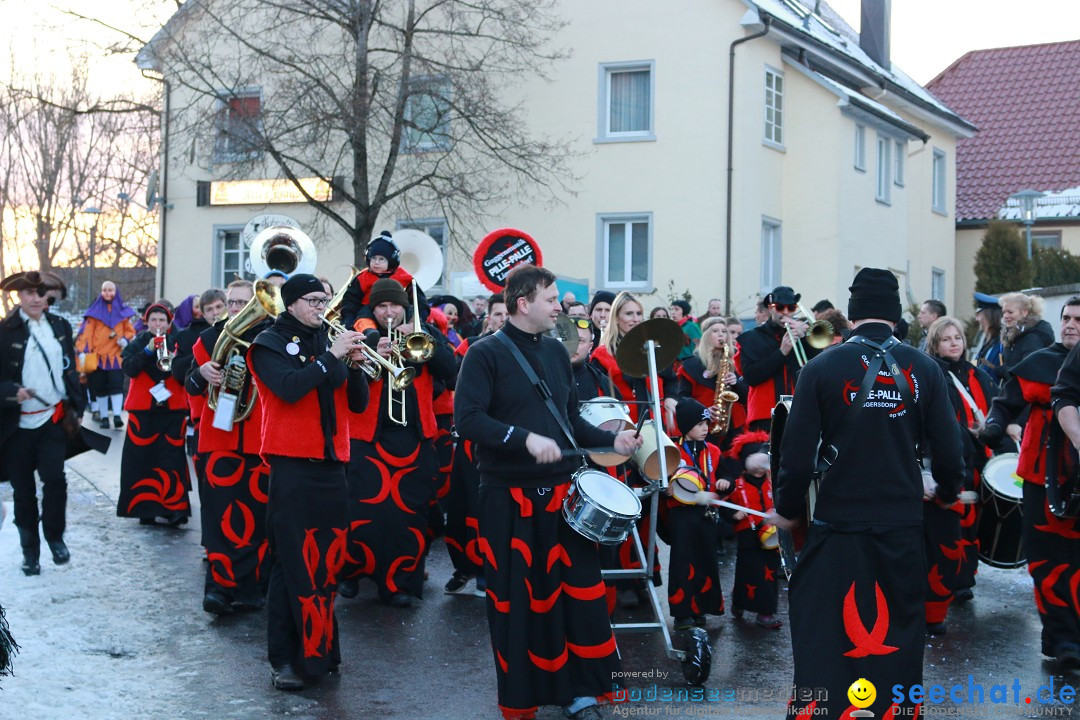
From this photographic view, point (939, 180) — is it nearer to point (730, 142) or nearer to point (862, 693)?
point (730, 142)

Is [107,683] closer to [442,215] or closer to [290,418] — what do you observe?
[290,418]

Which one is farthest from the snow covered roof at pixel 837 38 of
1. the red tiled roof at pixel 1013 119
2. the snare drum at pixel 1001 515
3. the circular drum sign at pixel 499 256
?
the snare drum at pixel 1001 515

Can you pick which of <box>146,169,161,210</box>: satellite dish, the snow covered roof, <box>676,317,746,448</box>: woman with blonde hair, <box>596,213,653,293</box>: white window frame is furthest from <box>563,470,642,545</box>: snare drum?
<box>146,169,161,210</box>: satellite dish

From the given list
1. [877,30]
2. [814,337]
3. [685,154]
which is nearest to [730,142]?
[685,154]

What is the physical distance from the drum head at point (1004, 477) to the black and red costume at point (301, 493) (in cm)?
406

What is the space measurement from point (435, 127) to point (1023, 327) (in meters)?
15.5

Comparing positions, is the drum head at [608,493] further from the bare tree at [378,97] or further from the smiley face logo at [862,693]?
the bare tree at [378,97]

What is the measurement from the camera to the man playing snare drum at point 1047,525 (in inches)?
287

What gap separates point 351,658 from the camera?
7340 mm

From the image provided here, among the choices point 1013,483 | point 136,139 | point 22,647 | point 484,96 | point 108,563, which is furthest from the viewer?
point 136,139

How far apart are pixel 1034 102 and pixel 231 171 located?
23.1m

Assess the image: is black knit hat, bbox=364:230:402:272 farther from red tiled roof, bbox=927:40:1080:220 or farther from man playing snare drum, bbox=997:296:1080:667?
red tiled roof, bbox=927:40:1080:220

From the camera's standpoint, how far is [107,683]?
672 centimetres

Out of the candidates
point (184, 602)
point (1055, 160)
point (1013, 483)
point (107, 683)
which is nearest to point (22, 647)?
point (107, 683)
